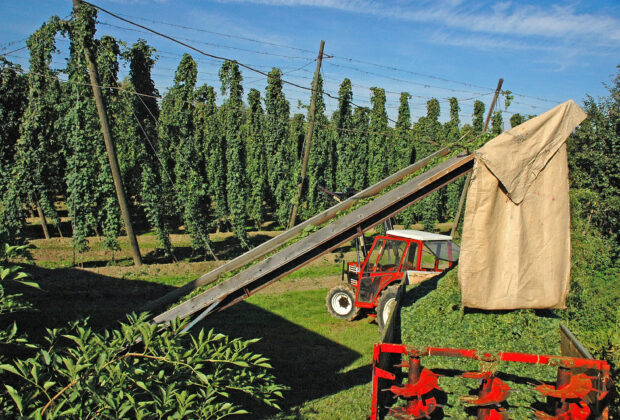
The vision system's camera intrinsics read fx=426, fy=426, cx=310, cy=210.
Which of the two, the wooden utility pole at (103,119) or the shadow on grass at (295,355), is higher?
the wooden utility pole at (103,119)

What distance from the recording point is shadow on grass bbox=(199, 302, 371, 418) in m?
6.68

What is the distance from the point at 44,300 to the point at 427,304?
9.16 metres

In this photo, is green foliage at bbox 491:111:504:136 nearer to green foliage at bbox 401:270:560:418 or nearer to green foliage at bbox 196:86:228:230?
green foliage at bbox 401:270:560:418

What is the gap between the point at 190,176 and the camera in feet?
63.0

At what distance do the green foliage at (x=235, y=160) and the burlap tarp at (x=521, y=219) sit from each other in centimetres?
1594

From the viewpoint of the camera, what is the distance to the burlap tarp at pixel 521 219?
4.48m

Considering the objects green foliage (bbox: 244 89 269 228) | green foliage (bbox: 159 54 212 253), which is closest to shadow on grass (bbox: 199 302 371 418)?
green foliage (bbox: 159 54 212 253)

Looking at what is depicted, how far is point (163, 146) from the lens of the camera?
20422mm

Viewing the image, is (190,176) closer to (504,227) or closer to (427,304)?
(427,304)

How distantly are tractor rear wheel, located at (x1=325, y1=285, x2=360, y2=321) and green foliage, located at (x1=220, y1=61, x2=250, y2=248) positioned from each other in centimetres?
969

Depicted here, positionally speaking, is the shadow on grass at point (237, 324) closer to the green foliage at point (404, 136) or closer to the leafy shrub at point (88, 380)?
the leafy shrub at point (88, 380)

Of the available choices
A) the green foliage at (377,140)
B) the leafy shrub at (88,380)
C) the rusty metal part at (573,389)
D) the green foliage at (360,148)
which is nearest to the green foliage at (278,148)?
the green foliage at (360,148)

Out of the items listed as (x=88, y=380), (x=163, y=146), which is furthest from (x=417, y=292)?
(x=163, y=146)

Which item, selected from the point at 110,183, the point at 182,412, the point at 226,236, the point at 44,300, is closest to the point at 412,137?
the point at 226,236
